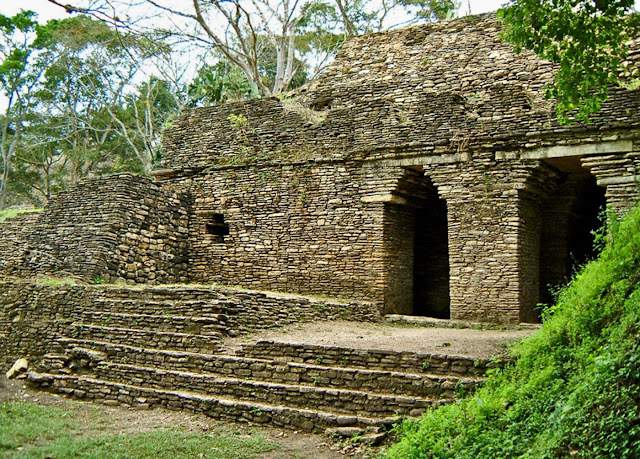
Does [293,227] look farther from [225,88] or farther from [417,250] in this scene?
[225,88]

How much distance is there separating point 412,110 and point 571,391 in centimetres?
756

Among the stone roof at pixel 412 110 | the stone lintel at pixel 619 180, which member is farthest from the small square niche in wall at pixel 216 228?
the stone lintel at pixel 619 180

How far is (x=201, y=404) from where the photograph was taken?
8094 mm

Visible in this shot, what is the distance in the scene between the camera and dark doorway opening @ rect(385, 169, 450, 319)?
1228 cm

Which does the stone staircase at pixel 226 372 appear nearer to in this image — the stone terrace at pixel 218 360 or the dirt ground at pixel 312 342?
the stone terrace at pixel 218 360

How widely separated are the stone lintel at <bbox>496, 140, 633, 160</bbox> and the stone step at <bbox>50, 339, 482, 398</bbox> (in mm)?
5148

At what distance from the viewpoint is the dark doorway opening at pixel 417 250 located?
1228 cm

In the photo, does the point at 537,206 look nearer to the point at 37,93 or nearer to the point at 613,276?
the point at 613,276

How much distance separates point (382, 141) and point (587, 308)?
647cm

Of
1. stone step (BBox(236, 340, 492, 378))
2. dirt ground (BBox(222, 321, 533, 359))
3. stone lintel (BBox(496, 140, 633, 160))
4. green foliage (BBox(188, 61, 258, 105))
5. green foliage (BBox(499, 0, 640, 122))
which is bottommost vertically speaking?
stone step (BBox(236, 340, 492, 378))

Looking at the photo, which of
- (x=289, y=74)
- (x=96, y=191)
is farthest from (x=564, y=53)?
(x=289, y=74)

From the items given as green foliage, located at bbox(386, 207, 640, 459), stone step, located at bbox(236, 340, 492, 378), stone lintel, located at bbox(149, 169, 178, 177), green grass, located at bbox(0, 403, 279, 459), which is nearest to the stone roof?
stone lintel, located at bbox(149, 169, 178, 177)

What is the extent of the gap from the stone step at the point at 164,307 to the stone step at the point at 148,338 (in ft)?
1.48

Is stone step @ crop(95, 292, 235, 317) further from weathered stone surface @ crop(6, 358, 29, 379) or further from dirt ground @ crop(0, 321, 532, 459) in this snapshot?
weathered stone surface @ crop(6, 358, 29, 379)
